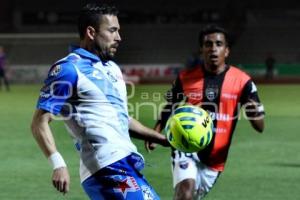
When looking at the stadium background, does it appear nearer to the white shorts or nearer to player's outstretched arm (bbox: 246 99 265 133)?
player's outstretched arm (bbox: 246 99 265 133)

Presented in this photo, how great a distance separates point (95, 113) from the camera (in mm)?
5059

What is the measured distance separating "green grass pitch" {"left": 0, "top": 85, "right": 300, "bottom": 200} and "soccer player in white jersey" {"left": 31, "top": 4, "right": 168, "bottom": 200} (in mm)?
2269

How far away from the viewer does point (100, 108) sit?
200 inches

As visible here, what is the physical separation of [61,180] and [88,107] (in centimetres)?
58

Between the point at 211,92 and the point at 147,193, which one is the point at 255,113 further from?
the point at 147,193

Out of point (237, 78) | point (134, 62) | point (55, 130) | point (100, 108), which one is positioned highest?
point (100, 108)

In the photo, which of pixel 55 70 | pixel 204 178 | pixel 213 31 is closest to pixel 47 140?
pixel 55 70

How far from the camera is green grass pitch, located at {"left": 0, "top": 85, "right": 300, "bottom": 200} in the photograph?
9836 mm

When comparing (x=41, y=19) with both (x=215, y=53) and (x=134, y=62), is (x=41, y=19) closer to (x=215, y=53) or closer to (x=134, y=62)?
(x=134, y=62)

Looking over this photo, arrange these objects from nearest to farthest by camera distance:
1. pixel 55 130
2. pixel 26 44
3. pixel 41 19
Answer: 1. pixel 55 130
2. pixel 26 44
3. pixel 41 19

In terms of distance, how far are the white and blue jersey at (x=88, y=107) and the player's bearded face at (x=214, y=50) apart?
2694 millimetres

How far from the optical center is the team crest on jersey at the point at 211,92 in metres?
7.62

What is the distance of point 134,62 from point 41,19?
10.3 metres

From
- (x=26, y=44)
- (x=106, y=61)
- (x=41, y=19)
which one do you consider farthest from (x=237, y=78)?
(x=41, y=19)
